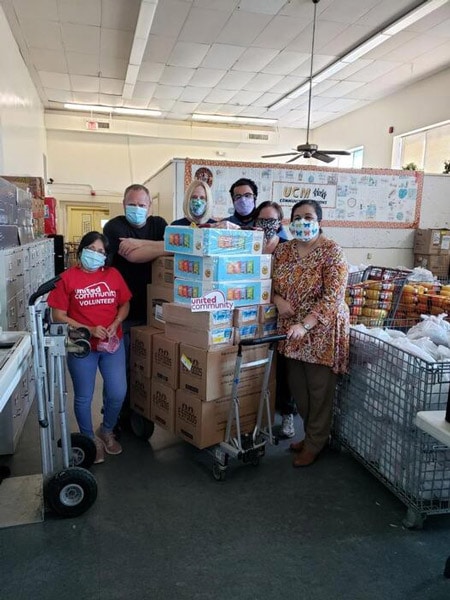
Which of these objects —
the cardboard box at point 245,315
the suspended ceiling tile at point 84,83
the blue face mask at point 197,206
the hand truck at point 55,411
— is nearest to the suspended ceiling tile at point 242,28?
Result: the suspended ceiling tile at point 84,83

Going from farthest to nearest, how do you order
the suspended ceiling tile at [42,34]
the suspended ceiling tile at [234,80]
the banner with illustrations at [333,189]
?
1. the suspended ceiling tile at [234,80]
2. the suspended ceiling tile at [42,34]
3. the banner with illustrations at [333,189]

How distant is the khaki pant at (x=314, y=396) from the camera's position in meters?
2.61

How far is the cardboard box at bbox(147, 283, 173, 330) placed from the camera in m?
2.75

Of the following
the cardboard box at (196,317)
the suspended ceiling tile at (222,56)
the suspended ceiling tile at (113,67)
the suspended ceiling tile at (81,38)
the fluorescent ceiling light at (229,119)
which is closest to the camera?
the cardboard box at (196,317)

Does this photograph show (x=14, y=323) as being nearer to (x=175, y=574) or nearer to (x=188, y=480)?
(x=188, y=480)

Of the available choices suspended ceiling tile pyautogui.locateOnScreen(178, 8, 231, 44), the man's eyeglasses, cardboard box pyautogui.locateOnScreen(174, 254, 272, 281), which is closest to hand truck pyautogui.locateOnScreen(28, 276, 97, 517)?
cardboard box pyautogui.locateOnScreen(174, 254, 272, 281)

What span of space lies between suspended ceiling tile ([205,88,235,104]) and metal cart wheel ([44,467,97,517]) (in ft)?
28.7

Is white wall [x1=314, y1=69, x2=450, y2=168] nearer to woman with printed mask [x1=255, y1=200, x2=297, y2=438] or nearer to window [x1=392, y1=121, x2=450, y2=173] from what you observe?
window [x1=392, y1=121, x2=450, y2=173]

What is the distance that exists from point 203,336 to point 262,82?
25.3ft

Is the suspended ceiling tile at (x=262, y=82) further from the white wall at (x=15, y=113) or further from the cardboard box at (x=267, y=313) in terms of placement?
the cardboard box at (x=267, y=313)

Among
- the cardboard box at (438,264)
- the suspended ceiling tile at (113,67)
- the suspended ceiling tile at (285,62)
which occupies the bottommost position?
the cardboard box at (438,264)

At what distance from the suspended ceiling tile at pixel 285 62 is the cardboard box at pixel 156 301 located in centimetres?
589

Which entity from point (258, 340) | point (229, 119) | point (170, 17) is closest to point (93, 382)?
point (258, 340)

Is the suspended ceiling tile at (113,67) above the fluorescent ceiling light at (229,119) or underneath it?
underneath
